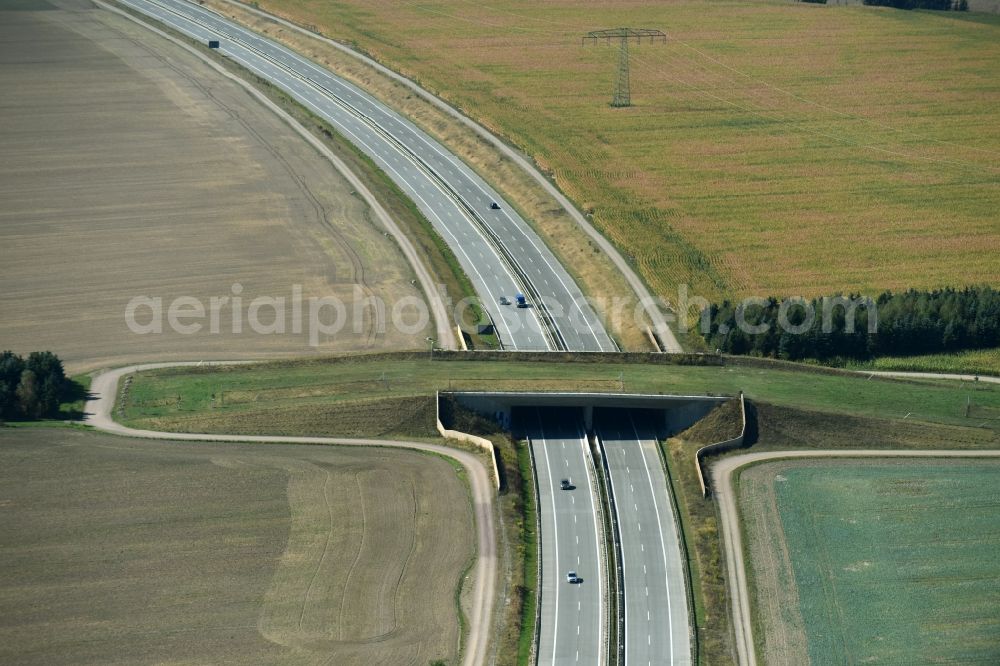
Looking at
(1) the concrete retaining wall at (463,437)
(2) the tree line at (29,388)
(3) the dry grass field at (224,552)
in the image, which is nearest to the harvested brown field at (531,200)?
(1) the concrete retaining wall at (463,437)

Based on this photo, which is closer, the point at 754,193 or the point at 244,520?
the point at 244,520

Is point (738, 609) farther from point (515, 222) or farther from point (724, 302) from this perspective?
point (515, 222)

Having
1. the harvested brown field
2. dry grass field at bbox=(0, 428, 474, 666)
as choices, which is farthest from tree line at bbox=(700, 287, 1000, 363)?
dry grass field at bbox=(0, 428, 474, 666)

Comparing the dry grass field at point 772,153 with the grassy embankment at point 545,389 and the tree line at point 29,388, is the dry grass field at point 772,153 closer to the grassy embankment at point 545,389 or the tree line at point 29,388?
the grassy embankment at point 545,389

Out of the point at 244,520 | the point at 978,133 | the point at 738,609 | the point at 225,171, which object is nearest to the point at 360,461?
the point at 244,520

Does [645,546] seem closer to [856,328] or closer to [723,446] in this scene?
[723,446]

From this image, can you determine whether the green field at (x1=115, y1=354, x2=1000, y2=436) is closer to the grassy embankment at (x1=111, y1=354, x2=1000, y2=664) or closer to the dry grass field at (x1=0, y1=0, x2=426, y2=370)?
the grassy embankment at (x1=111, y1=354, x2=1000, y2=664)
